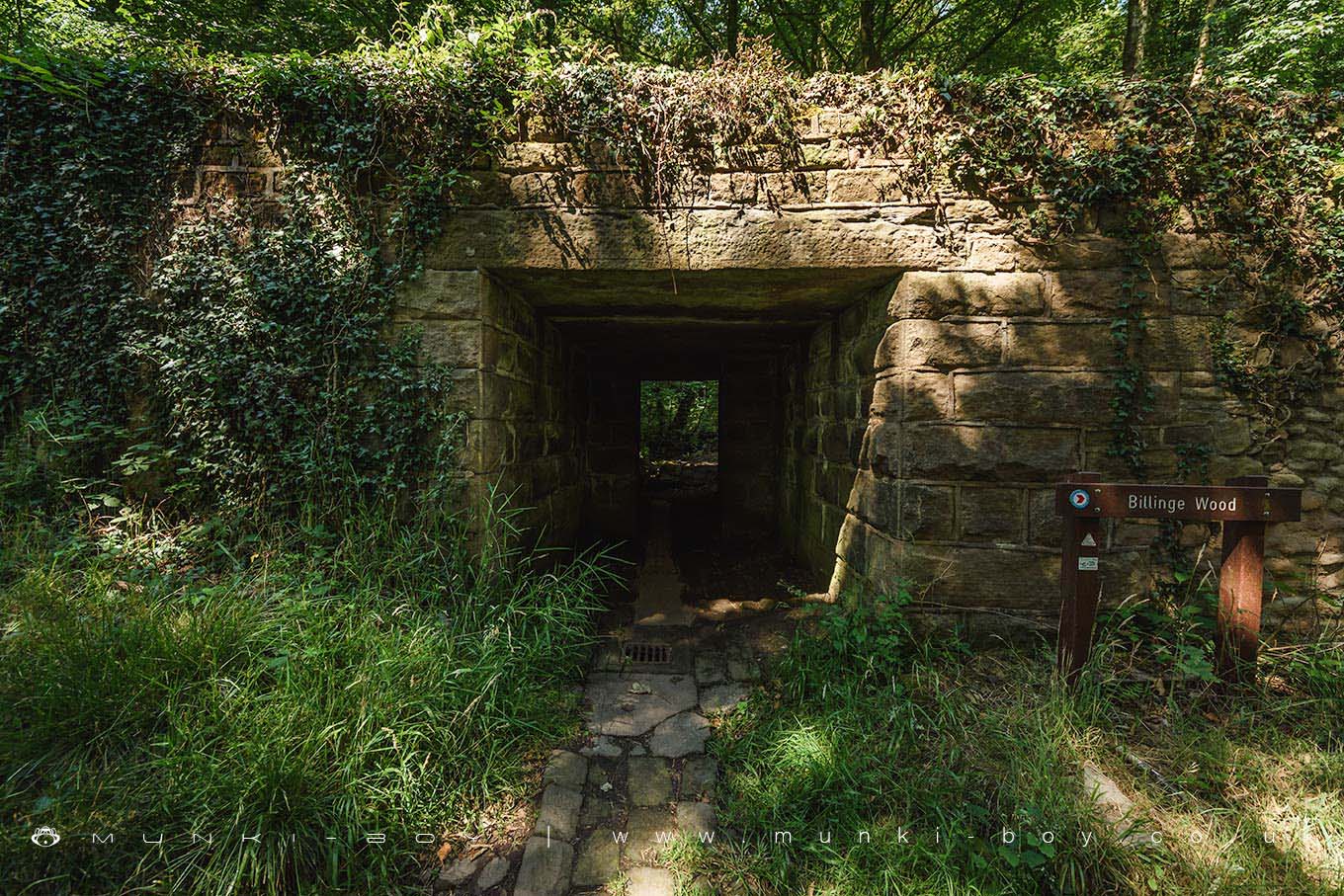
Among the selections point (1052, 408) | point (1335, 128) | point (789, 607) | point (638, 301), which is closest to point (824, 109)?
point (638, 301)

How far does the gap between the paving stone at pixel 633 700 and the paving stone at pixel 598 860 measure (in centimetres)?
51

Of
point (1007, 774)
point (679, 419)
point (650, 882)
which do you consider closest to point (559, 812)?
point (650, 882)

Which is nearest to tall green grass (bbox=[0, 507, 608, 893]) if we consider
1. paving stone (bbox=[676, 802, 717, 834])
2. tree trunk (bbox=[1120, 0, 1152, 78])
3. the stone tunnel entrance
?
paving stone (bbox=[676, 802, 717, 834])

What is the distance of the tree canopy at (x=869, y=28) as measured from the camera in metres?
6.04

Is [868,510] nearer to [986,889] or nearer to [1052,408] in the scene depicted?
[1052,408]

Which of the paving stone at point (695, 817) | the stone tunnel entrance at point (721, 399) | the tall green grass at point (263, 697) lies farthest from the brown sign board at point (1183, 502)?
the tall green grass at point (263, 697)

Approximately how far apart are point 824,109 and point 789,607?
9.78 ft

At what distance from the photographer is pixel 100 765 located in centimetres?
175

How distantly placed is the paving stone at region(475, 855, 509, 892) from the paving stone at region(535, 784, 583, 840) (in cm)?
14

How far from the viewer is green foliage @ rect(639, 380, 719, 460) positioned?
1166 cm

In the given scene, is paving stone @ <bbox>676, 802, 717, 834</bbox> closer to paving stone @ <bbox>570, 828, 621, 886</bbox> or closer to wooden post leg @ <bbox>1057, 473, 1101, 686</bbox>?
paving stone @ <bbox>570, 828, 621, 886</bbox>

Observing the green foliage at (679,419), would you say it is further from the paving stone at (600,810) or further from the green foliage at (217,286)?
the paving stone at (600,810)

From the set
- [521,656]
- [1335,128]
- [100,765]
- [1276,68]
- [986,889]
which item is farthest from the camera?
[1276,68]

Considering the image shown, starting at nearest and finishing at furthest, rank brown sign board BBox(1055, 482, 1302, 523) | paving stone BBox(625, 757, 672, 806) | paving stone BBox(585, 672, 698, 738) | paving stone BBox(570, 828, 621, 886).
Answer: paving stone BBox(570, 828, 621, 886)
paving stone BBox(625, 757, 672, 806)
brown sign board BBox(1055, 482, 1302, 523)
paving stone BBox(585, 672, 698, 738)
